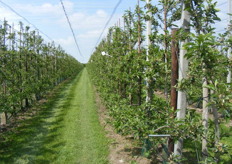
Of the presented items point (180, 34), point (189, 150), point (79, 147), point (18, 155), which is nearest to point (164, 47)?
point (180, 34)

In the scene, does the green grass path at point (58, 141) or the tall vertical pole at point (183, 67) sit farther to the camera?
the green grass path at point (58, 141)

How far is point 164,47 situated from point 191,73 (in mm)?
2071

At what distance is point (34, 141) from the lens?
239 inches

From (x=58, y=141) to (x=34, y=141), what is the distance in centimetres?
70

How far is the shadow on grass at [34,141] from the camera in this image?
5.06 meters

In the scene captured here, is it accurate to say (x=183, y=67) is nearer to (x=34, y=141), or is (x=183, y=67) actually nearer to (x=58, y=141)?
(x=58, y=141)

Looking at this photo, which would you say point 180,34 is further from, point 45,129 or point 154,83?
point 45,129

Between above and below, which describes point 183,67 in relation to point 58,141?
above

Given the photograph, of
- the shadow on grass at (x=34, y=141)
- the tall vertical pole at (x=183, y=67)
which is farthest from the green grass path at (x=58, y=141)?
the tall vertical pole at (x=183, y=67)

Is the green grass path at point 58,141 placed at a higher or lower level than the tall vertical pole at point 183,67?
lower

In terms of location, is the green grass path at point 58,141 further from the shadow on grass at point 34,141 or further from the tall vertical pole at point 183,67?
the tall vertical pole at point 183,67

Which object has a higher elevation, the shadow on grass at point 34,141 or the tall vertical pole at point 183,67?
the tall vertical pole at point 183,67

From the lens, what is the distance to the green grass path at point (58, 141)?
16.4 ft

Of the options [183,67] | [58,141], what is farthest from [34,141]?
[183,67]
